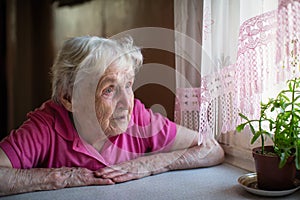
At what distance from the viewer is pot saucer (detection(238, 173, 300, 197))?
3.82 feet

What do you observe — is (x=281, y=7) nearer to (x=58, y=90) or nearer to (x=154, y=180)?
(x=154, y=180)

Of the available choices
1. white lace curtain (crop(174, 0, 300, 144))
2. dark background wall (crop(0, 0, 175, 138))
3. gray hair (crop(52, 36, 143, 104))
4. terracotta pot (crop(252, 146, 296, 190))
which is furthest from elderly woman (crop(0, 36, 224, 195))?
dark background wall (crop(0, 0, 175, 138))

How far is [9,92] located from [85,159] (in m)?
1.88

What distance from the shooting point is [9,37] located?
302cm

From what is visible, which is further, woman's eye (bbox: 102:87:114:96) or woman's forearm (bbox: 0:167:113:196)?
woman's eye (bbox: 102:87:114:96)

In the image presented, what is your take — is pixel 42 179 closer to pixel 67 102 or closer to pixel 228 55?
pixel 67 102

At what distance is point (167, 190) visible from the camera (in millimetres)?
1258

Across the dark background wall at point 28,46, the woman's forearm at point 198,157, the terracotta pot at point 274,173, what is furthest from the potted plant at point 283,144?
the dark background wall at point 28,46

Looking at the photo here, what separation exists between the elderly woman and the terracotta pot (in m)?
0.36

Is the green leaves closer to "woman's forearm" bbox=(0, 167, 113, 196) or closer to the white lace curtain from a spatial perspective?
the white lace curtain

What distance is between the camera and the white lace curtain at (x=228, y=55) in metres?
1.14

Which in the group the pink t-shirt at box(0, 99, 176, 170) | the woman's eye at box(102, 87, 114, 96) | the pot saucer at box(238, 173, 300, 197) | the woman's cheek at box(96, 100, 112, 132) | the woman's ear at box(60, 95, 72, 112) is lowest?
the pot saucer at box(238, 173, 300, 197)

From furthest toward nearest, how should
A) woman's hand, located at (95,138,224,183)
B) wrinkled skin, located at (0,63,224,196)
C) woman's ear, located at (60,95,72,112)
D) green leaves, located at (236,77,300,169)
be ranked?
woman's ear, located at (60,95,72,112) < woman's hand, located at (95,138,224,183) < wrinkled skin, located at (0,63,224,196) < green leaves, located at (236,77,300,169)

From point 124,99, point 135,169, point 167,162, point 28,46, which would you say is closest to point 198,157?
point 167,162
